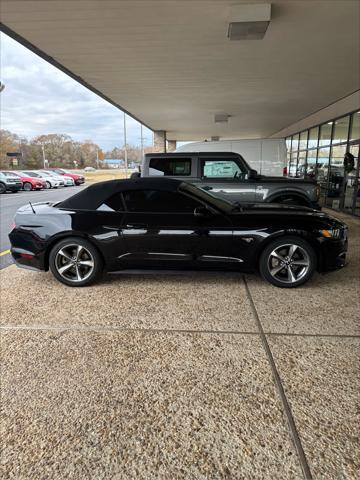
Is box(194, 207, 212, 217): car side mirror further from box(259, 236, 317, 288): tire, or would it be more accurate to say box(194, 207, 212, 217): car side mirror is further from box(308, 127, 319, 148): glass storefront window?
box(308, 127, 319, 148): glass storefront window

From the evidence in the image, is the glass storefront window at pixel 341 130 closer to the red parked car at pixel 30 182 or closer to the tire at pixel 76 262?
the tire at pixel 76 262

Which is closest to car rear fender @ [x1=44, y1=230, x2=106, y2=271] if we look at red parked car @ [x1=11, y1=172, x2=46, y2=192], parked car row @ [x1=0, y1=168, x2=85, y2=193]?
parked car row @ [x1=0, y1=168, x2=85, y2=193]

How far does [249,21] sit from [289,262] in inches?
150

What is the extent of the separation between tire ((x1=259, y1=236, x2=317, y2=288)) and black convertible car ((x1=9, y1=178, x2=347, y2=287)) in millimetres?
11

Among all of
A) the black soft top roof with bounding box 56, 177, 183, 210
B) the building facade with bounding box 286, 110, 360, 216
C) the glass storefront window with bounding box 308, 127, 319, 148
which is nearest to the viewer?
the black soft top roof with bounding box 56, 177, 183, 210

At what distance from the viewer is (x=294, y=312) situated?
337 centimetres

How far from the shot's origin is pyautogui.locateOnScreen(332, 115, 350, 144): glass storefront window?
10820 mm

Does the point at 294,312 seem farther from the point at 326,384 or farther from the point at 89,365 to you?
the point at 89,365

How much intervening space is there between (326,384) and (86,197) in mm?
3375

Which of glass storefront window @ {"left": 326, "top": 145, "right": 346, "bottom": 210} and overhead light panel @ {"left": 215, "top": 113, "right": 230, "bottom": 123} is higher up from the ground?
overhead light panel @ {"left": 215, "top": 113, "right": 230, "bottom": 123}

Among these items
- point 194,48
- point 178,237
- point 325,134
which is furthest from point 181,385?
point 325,134


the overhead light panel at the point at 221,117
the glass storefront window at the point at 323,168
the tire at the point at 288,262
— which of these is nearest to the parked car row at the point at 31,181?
the overhead light panel at the point at 221,117

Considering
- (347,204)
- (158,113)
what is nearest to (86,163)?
(158,113)

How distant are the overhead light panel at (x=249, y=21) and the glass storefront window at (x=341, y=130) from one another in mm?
6670
